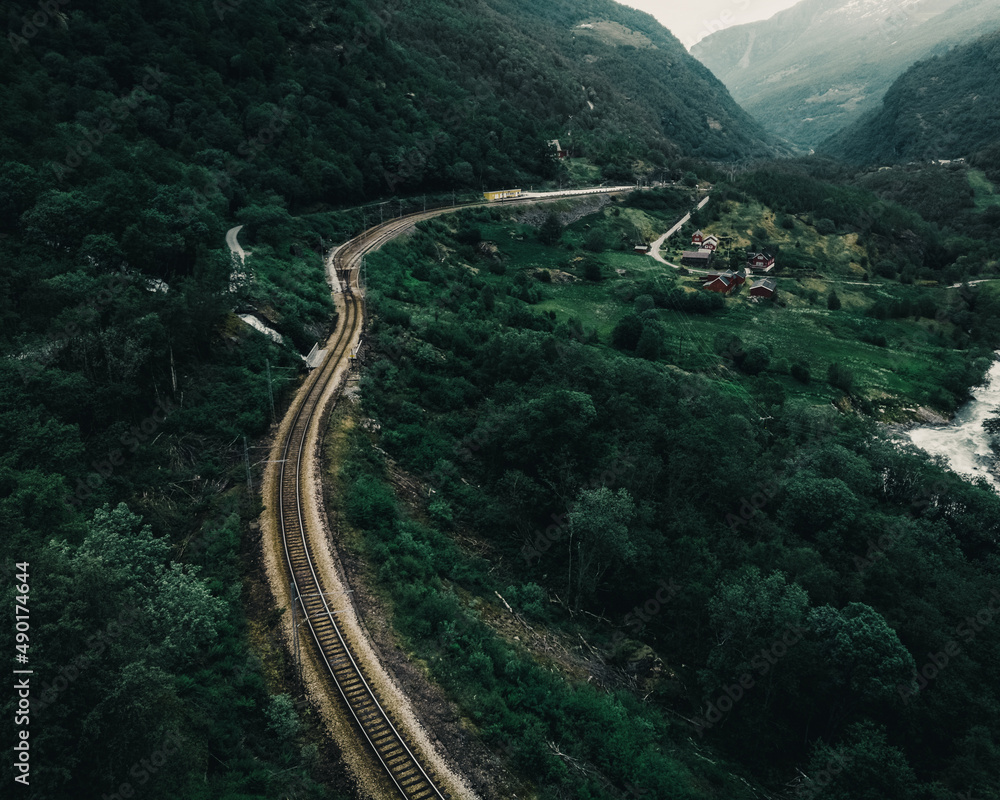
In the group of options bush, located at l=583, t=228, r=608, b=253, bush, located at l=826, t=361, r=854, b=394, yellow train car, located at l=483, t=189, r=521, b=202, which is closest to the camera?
bush, located at l=826, t=361, r=854, b=394

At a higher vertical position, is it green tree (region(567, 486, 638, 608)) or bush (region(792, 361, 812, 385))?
bush (region(792, 361, 812, 385))

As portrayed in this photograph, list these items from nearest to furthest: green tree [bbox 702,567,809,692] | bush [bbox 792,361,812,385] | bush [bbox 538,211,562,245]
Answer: green tree [bbox 702,567,809,692] → bush [bbox 792,361,812,385] → bush [bbox 538,211,562,245]

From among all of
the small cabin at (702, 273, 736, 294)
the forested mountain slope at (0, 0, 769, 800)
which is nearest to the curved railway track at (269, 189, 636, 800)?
the forested mountain slope at (0, 0, 769, 800)

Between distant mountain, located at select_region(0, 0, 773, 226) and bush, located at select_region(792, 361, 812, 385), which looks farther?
bush, located at select_region(792, 361, 812, 385)

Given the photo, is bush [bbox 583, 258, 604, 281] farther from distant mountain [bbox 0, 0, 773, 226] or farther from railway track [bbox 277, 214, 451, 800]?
railway track [bbox 277, 214, 451, 800]

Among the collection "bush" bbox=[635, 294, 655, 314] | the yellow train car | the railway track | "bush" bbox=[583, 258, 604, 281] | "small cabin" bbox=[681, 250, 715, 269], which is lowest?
the railway track

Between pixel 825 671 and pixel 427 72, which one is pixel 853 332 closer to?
pixel 825 671

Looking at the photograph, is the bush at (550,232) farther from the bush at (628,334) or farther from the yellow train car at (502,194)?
the bush at (628,334)
